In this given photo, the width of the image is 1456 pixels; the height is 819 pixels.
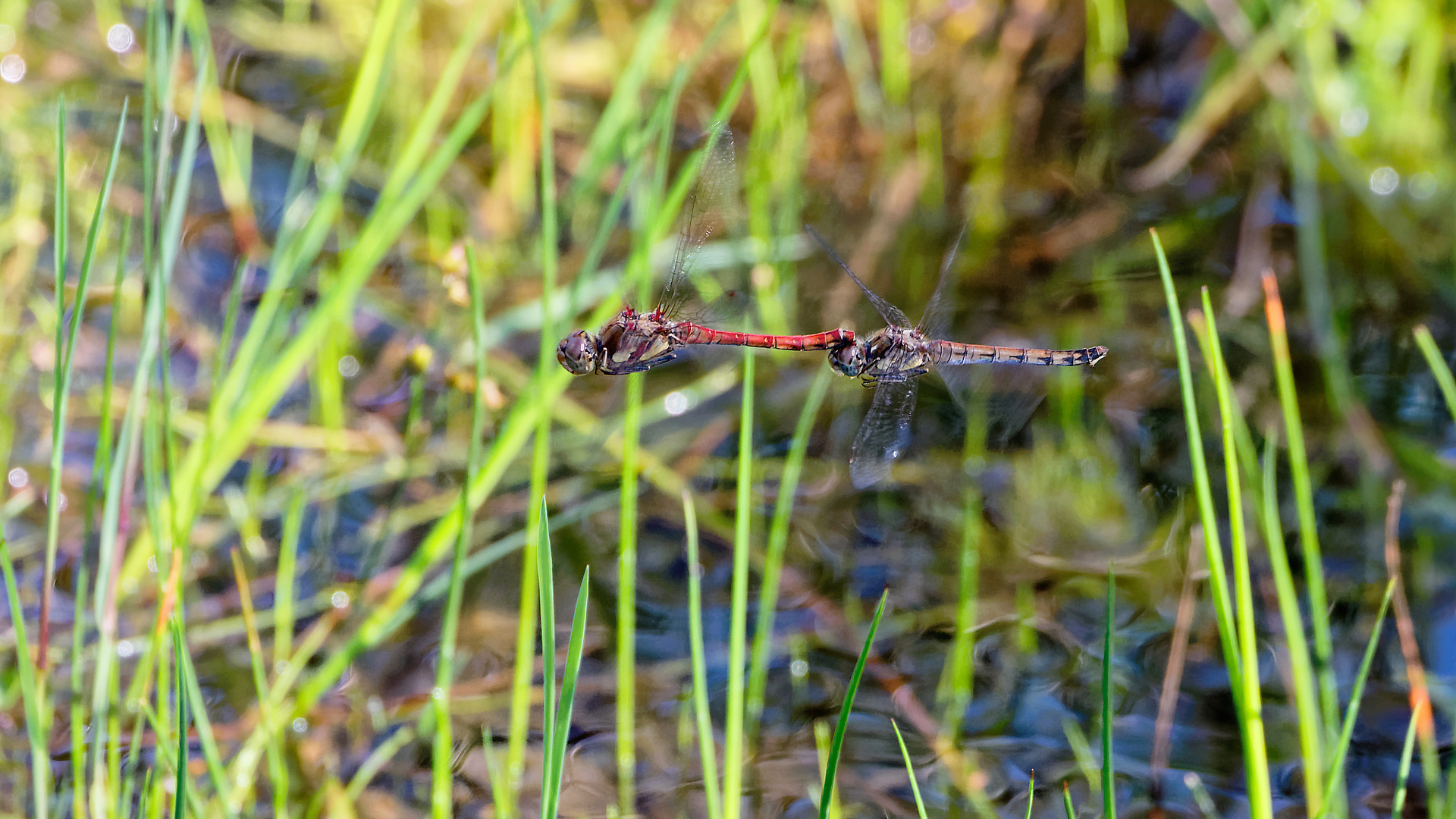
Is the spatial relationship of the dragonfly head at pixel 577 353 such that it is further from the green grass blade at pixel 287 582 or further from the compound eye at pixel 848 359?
the green grass blade at pixel 287 582

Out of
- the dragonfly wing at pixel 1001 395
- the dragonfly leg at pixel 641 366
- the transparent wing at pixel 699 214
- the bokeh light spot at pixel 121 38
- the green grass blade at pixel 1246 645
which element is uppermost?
the bokeh light spot at pixel 121 38

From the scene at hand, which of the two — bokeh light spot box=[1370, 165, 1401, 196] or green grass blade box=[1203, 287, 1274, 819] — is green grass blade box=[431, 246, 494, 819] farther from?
bokeh light spot box=[1370, 165, 1401, 196]

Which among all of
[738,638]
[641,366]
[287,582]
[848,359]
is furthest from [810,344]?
[287,582]

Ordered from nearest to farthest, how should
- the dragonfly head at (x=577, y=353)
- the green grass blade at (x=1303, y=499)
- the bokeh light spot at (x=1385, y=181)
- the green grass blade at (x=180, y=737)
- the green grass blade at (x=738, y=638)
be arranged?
the green grass blade at (x=180, y=737), the green grass blade at (x=738, y=638), the green grass blade at (x=1303, y=499), the dragonfly head at (x=577, y=353), the bokeh light spot at (x=1385, y=181)

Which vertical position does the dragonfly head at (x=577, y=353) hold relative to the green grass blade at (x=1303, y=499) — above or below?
above

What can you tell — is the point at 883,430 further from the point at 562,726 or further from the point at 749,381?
the point at 562,726

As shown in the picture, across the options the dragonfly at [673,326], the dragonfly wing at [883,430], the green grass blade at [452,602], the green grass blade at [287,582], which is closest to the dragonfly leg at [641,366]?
the dragonfly at [673,326]

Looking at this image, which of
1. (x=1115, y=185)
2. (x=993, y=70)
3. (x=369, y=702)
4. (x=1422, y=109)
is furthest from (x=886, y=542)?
(x=1422, y=109)

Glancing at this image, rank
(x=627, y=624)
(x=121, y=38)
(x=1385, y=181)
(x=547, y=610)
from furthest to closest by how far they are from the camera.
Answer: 1. (x=121, y=38)
2. (x=1385, y=181)
3. (x=627, y=624)
4. (x=547, y=610)

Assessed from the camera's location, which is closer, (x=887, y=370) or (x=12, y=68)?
(x=887, y=370)
